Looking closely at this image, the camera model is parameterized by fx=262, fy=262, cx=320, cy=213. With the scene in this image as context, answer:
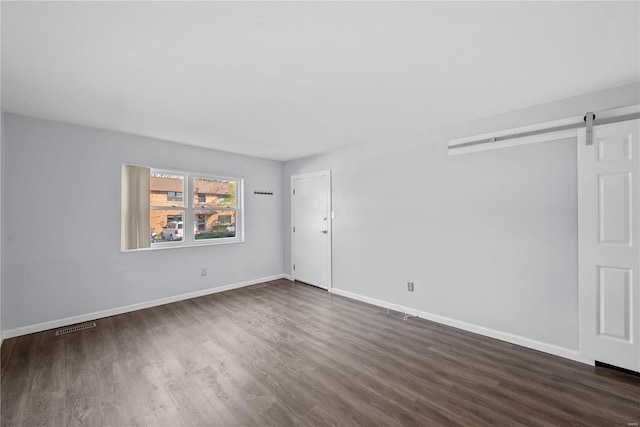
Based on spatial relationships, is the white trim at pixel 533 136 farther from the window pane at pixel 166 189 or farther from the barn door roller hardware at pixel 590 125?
the window pane at pixel 166 189

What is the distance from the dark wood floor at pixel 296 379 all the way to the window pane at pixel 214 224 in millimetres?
1613

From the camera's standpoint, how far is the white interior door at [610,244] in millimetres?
2172

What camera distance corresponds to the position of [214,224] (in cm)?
462

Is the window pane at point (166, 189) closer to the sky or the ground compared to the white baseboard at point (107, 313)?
closer to the sky

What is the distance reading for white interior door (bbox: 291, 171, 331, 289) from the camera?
466 cm

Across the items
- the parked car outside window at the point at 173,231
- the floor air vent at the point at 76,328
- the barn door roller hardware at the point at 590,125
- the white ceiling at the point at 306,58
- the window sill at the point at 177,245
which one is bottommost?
the floor air vent at the point at 76,328

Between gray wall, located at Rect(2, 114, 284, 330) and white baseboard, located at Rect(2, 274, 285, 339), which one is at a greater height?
gray wall, located at Rect(2, 114, 284, 330)

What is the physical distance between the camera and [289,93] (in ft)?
7.91

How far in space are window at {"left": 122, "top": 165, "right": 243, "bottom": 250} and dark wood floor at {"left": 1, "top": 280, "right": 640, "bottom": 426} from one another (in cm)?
125

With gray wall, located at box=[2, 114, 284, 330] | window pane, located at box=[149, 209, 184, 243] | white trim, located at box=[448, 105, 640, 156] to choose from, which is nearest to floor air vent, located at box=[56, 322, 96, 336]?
gray wall, located at box=[2, 114, 284, 330]

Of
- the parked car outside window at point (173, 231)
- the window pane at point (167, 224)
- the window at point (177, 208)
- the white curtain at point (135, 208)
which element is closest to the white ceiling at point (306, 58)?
the white curtain at point (135, 208)

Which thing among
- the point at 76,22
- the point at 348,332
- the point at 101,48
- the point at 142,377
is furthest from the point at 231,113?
the point at 348,332

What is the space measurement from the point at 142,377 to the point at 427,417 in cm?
225

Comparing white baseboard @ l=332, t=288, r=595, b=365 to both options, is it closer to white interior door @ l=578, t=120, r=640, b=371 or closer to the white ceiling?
white interior door @ l=578, t=120, r=640, b=371
